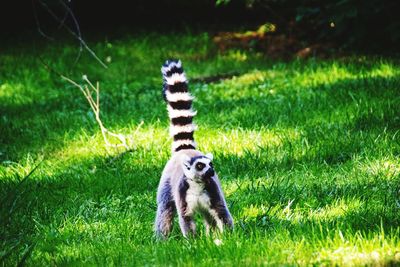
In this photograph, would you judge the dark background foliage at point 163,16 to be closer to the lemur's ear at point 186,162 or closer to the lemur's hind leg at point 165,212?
the lemur's hind leg at point 165,212

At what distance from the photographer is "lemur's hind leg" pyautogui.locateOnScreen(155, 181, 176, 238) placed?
4438 mm

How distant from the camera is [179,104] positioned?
493 cm

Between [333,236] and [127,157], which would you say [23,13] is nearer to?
[127,157]

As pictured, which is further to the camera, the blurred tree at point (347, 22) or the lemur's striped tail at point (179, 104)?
the blurred tree at point (347, 22)

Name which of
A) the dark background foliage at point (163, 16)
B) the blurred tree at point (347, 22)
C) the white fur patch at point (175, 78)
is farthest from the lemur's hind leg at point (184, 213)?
the dark background foliage at point (163, 16)

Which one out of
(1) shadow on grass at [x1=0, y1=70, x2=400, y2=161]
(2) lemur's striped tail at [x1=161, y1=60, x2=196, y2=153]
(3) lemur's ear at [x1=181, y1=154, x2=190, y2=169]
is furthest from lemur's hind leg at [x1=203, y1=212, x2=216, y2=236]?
(1) shadow on grass at [x1=0, y1=70, x2=400, y2=161]

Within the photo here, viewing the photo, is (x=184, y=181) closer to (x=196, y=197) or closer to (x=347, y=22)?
(x=196, y=197)

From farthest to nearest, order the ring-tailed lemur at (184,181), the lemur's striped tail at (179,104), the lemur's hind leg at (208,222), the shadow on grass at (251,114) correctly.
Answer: the shadow on grass at (251,114) → the lemur's striped tail at (179,104) → the lemur's hind leg at (208,222) → the ring-tailed lemur at (184,181)

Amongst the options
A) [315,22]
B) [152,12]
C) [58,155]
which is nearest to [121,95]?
[58,155]

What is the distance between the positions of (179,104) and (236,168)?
1.22 m

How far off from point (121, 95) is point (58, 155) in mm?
3280

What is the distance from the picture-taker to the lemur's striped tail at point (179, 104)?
193 inches

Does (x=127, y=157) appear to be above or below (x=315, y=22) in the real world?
below

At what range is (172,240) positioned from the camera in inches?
169
